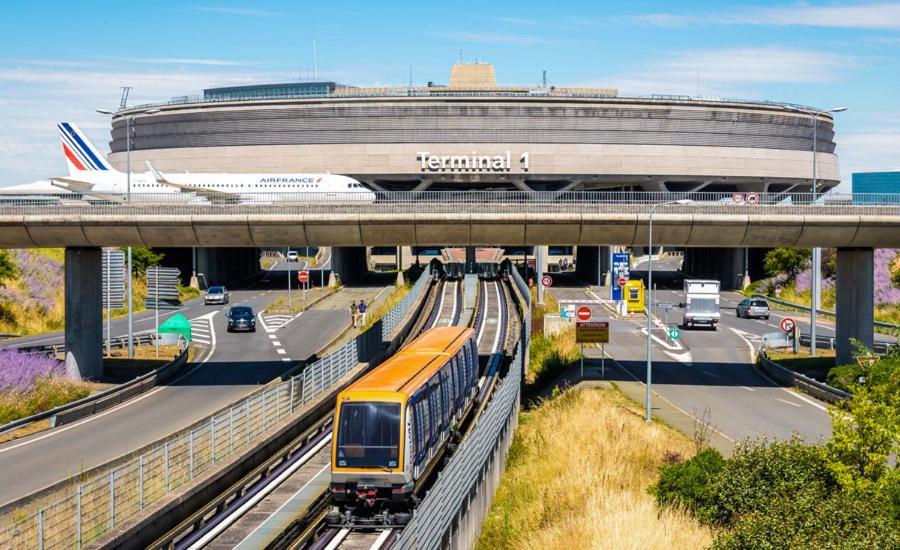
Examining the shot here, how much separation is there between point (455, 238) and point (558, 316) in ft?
93.2

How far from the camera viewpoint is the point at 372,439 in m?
20.6

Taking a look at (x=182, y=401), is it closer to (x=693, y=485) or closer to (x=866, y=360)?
(x=693, y=485)

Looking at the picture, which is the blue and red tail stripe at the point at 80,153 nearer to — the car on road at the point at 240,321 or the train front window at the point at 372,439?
the car on road at the point at 240,321

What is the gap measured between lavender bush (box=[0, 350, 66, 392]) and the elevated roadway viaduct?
5128 millimetres

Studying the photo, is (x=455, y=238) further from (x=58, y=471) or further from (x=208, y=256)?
(x=208, y=256)

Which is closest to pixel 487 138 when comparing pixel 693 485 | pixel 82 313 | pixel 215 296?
pixel 215 296

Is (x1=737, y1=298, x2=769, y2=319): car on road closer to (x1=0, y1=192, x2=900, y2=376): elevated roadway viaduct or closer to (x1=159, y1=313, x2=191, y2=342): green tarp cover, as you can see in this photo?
(x1=0, y1=192, x2=900, y2=376): elevated roadway viaduct

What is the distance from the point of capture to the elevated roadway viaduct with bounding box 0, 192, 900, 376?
135 feet

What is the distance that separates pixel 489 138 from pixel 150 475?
341 feet

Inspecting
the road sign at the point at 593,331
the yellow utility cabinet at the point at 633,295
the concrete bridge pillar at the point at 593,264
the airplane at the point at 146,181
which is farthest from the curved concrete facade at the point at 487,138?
the road sign at the point at 593,331

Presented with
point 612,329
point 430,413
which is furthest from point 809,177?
point 430,413

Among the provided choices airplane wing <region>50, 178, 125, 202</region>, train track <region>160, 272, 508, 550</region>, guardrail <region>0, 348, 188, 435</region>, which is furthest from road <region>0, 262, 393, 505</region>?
airplane wing <region>50, 178, 125, 202</region>

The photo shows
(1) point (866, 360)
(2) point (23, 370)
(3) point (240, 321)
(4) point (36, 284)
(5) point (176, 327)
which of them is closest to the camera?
(1) point (866, 360)

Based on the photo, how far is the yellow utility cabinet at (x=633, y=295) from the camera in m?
76.8
